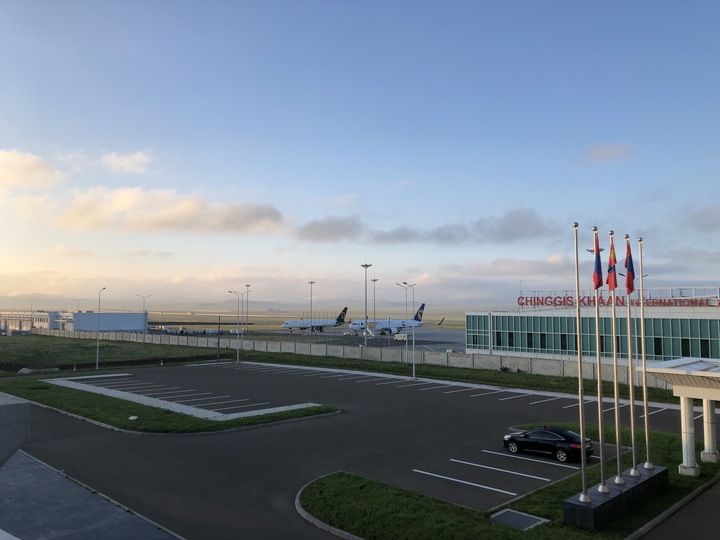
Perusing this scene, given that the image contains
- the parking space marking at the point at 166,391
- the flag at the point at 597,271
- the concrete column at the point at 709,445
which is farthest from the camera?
the parking space marking at the point at 166,391

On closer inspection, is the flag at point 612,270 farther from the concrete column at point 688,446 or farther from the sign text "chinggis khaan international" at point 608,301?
the sign text "chinggis khaan international" at point 608,301

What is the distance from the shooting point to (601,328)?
5688 cm

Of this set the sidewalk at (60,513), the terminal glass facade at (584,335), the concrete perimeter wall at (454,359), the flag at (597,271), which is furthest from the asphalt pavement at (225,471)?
the terminal glass facade at (584,335)

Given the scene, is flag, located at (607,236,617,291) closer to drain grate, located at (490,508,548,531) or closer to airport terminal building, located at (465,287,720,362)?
drain grate, located at (490,508,548,531)

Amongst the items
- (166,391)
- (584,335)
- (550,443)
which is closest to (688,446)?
(550,443)

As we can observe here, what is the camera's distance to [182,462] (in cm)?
2227

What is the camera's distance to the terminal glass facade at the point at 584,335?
4950cm

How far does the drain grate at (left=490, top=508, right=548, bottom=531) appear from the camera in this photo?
15.4m

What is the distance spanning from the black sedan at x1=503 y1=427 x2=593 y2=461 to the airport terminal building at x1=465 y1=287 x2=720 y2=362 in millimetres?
19227

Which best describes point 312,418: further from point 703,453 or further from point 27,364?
point 27,364

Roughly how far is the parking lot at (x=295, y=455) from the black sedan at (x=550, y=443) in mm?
432

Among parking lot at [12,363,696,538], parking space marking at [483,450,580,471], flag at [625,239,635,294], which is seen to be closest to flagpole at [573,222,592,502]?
parking lot at [12,363,696,538]

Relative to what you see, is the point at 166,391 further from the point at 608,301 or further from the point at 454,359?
the point at 608,301

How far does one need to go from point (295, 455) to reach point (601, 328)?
145 ft
